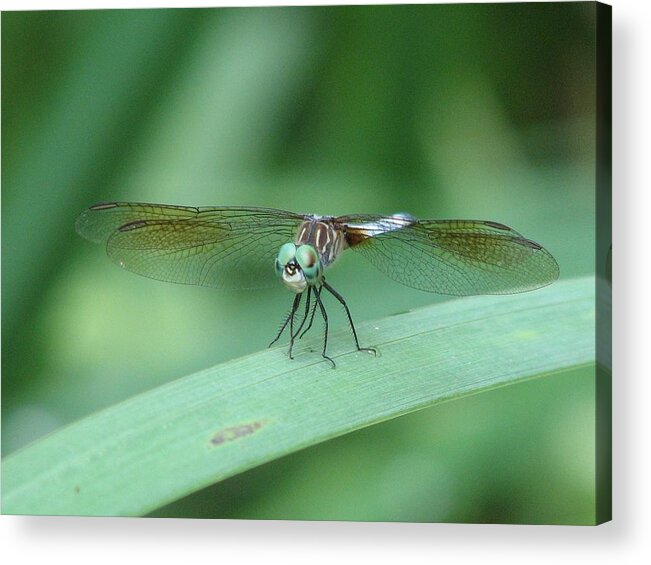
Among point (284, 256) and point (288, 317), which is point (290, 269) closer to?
point (284, 256)

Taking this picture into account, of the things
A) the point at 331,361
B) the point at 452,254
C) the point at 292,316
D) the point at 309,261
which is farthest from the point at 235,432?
the point at 452,254

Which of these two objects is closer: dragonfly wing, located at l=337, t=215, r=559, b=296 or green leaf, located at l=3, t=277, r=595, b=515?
green leaf, located at l=3, t=277, r=595, b=515

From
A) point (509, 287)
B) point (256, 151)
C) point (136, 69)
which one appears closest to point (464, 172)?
point (509, 287)

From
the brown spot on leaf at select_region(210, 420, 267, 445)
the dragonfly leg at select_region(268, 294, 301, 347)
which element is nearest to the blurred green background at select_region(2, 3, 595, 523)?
the dragonfly leg at select_region(268, 294, 301, 347)

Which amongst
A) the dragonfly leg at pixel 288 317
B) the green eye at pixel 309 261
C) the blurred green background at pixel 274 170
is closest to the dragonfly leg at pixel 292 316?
the dragonfly leg at pixel 288 317

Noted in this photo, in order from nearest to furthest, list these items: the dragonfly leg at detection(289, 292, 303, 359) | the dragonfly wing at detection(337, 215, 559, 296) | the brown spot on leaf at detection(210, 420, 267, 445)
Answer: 1. the brown spot on leaf at detection(210, 420, 267, 445)
2. the dragonfly wing at detection(337, 215, 559, 296)
3. the dragonfly leg at detection(289, 292, 303, 359)

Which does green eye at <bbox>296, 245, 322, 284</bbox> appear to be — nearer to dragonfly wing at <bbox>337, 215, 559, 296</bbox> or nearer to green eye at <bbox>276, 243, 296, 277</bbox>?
green eye at <bbox>276, 243, 296, 277</bbox>

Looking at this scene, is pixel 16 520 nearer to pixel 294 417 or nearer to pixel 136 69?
pixel 294 417
